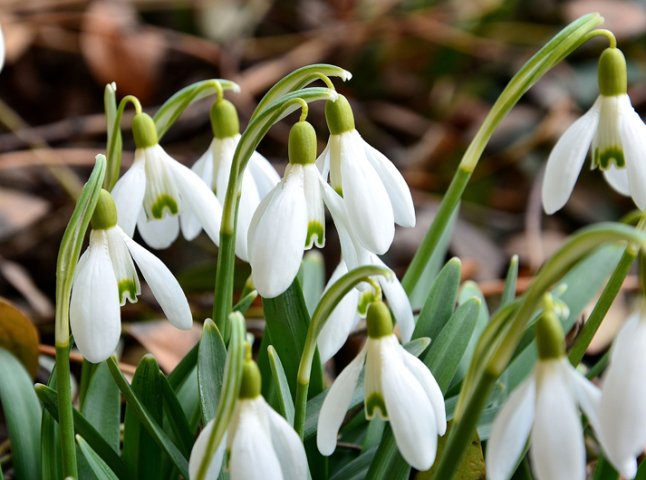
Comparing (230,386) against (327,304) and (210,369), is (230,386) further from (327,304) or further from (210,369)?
(210,369)

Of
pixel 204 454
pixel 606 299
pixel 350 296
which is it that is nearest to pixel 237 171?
pixel 350 296

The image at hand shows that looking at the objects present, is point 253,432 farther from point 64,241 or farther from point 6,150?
point 6,150

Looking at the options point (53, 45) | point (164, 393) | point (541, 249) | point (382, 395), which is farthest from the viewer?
point (53, 45)

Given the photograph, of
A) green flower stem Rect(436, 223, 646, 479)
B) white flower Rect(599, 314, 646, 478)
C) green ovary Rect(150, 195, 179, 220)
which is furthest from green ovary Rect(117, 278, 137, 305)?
white flower Rect(599, 314, 646, 478)

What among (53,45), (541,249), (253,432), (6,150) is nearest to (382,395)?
(253,432)

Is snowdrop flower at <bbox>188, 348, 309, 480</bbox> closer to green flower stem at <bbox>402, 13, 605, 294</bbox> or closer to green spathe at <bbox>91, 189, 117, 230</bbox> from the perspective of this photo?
green spathe at <bbox>91, 189, 117, 230</bbox>

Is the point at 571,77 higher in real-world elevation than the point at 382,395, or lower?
lower

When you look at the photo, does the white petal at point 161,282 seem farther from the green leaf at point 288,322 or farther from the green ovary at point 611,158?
the green ovary at point 611,158
